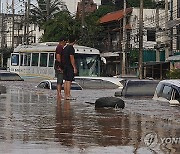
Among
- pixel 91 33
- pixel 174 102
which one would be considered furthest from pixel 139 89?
pixel 91 33

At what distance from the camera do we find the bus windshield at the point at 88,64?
3528 centimetres

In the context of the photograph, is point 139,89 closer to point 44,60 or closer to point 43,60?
point 44,60

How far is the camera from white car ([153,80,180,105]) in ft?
47.1

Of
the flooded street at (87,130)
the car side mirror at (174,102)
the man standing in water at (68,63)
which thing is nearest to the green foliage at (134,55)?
the man standing in water at (68,63)

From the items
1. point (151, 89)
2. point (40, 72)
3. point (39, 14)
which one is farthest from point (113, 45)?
point (151, 89)

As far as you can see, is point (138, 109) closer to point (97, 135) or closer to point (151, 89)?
point (97, 135)

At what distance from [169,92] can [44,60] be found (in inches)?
963

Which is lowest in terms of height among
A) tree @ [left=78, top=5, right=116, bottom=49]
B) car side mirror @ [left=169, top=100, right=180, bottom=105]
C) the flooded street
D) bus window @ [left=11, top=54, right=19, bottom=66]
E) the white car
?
the flooded street

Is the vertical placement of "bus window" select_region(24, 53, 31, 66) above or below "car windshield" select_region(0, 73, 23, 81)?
above

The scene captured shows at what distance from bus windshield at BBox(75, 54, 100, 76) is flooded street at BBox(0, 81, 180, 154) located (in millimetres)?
22485

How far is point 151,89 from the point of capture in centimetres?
1905

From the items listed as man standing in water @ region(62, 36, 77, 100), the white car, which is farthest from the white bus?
man standing in water @ region(62, 36, 77, 100)

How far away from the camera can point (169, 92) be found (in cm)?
1491

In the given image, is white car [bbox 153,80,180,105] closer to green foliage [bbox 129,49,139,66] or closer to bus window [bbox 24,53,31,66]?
bus window [bbox 24,53,31,66]
